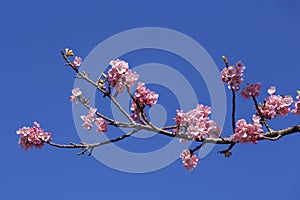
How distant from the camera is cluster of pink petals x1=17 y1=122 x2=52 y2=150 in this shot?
5496 millimetres

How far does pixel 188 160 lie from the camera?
489 cm

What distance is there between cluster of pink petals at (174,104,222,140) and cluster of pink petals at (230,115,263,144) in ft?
0.67

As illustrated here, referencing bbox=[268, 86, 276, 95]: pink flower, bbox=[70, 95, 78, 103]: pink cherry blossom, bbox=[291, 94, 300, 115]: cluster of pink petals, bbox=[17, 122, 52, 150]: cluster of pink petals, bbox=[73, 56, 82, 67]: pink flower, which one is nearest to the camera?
bbox=[291, 94, 300, 115]: cluster of pink petals

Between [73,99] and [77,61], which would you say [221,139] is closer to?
[73,99]

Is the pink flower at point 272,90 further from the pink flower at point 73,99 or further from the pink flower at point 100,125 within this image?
the pink flower at point 73,99

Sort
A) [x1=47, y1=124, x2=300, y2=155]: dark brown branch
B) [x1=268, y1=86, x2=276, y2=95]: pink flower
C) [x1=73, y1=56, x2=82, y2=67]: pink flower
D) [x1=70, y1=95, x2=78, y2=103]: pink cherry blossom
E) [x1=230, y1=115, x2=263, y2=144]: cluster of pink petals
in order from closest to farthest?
[x1=47, y1=124, x2=300, y2=155]: dark brown branch < [x1=230, y1=115, x2=263, y2=144]: cluster of pink petals < [x1=268, y1=86, x2=276, y2=95]: pink flower < [x1=70, y1=95, x2=78, y2=103]: pink cherry blossom < [x1=73, y1=56, x2=82, y2=67]: pink flower

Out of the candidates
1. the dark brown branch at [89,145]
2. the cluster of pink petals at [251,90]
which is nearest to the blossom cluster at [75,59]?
the dark brown branch at [89,145]

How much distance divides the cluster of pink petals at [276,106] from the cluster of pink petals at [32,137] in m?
2.99

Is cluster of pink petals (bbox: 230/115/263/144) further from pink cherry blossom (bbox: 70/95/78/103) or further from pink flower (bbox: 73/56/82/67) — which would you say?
pink flower (bbox: 73/56/82/67)

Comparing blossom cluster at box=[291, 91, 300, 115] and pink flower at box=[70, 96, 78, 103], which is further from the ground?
pink flower at box=[70, 96, 78, 103]

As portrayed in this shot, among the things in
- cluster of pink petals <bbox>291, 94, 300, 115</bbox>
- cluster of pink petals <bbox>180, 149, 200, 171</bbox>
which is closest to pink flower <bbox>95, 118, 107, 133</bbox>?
cluster of pink petals <bbox>180, 149, 200, 171</bbox>

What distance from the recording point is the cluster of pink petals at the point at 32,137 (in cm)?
550

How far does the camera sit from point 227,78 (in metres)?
4.55

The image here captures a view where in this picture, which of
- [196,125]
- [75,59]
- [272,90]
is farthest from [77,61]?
[272,90]
